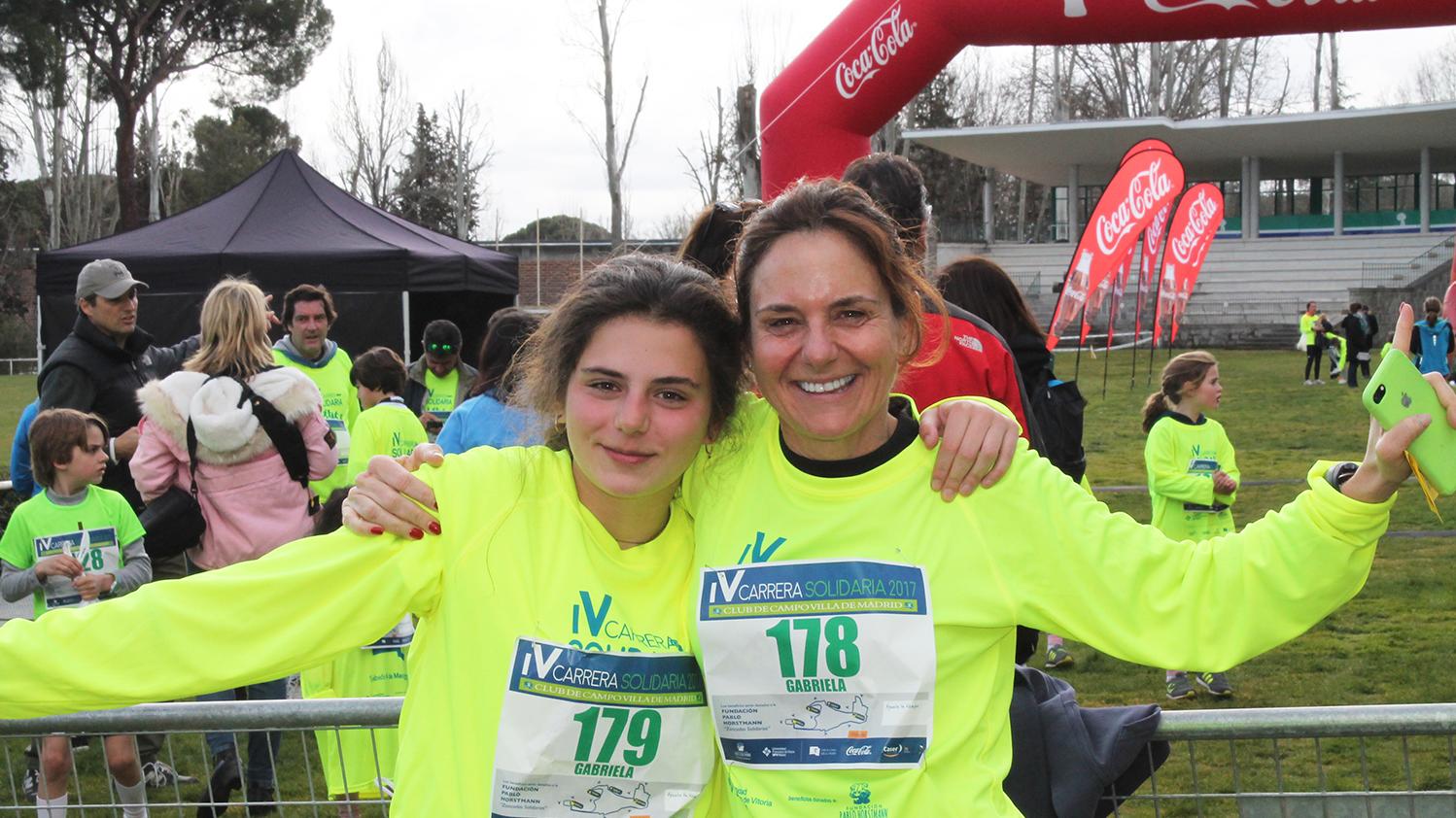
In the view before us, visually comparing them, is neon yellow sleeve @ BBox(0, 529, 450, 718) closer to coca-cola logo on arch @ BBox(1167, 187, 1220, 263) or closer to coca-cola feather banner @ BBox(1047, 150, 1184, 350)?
coca-cola feather banner @ BBox(1047, 150, 1184, 350)

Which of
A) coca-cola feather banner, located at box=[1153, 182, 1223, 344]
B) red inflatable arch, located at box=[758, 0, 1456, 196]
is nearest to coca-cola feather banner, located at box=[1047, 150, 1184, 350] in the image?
coca-cola feather banner, located at box=[1153, 182, 1223, 344]

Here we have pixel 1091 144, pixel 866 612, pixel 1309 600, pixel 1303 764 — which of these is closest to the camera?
pixel 1309 600

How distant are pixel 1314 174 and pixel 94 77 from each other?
43.1 metres

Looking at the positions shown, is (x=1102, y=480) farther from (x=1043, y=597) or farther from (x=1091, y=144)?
(x=1091, y=144)

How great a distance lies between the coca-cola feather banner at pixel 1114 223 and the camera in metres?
18.0

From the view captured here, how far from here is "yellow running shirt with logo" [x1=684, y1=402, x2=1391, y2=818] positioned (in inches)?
81.4

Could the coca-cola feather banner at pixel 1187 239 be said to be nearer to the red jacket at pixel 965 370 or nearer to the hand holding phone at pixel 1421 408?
the red jacket at pixel 965 370

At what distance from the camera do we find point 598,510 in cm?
232

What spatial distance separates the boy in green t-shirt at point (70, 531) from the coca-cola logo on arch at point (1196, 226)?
2134cm

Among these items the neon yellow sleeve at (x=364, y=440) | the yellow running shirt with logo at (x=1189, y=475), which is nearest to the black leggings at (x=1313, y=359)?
the yellow running shirt with logo at (x=1189, y=475)

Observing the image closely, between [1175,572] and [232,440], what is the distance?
15.1 ft

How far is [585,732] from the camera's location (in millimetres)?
2205

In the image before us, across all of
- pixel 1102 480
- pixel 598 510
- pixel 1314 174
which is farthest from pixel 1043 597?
pixel 1314 174

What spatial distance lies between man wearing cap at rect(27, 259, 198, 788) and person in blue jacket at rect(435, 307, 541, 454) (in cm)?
182
